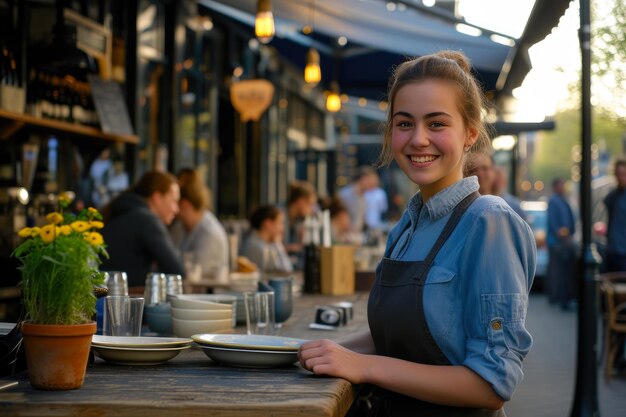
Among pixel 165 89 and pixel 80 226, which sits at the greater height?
pixel 165 89

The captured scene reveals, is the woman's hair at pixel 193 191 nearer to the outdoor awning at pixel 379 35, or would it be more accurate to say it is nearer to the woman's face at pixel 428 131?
the outdoor awning at pixel 379 35

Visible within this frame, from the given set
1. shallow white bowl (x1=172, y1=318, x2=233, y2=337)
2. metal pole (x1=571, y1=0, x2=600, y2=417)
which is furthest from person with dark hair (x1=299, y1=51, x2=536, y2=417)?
metal pole (x1=571, y1=0, x2=600, y2=417)

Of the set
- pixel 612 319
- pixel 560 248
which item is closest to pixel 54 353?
pixel 612 319

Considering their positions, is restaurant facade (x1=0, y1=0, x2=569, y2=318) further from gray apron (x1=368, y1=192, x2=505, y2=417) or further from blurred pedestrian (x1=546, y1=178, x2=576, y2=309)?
blurred pedestrian (x1=546, y1=178, x2=576, y2=309)

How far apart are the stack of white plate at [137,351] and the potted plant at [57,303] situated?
1.13ft

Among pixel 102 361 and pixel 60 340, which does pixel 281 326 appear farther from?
pixel 60 340

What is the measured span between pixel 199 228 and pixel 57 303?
565 centimetres

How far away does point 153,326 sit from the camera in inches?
123

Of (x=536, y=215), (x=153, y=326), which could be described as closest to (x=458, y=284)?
(x=153, y=326)

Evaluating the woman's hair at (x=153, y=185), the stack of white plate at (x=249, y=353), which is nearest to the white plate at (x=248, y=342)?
the stack of white plate at (x=249, y=353)

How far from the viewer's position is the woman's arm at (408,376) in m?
2.09

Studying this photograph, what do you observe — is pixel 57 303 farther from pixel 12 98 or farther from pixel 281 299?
pixel 12 98

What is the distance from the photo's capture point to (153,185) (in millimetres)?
6449

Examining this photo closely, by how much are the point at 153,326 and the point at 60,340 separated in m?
1.16
